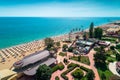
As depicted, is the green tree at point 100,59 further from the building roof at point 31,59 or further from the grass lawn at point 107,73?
the building roof at point 31,59

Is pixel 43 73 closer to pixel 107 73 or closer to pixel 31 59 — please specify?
pixel 31 59

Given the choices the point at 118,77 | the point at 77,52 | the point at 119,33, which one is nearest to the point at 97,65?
the point at 118,77

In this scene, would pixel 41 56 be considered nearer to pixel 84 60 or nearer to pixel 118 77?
pixel 84 60

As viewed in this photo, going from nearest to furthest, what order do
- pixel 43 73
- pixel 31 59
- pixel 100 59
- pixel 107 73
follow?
1. pixel 43 73
2. pixel 107 73
3. pixel 31 59
4. pixel 100 59

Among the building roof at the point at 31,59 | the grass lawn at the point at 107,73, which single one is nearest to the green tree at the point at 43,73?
the building roof at the point at 31,59

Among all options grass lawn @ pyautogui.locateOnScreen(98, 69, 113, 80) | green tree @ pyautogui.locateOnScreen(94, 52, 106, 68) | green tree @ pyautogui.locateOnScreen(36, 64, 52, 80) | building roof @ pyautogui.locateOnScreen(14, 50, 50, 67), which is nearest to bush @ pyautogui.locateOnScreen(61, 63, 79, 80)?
green tree @ pyautogui.locateOnScreen(36, 64, 52, 80)

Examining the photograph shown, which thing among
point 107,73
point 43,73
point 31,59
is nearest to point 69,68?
point 43,73

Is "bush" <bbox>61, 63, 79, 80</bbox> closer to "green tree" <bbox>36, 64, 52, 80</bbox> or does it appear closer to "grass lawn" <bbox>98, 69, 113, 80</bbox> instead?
"green tree" <bbox>36, 64, 52, 80</bbox>

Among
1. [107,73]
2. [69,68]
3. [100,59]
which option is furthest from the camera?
[100,59]

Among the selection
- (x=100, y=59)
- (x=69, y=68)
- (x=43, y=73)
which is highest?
(x=43, y=73)

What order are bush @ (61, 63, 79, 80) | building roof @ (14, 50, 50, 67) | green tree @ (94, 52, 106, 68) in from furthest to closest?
green tree @ (94, 52, 106, 68), building roof @ (14, 50, 50, 67), bush @ (61, 63, 79, 80)

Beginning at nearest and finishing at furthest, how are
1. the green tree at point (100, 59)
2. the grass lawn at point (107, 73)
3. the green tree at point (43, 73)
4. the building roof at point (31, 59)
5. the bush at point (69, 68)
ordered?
the green tree at point (43, 73) → the bush at point (69, 68) → the grass lawn at point (107, 73) → the building roof at point (31, 59) → the green tree at point (100, 59)

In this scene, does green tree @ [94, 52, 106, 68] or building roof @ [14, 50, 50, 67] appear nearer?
building roof @ [14, 50, 50, 67]
